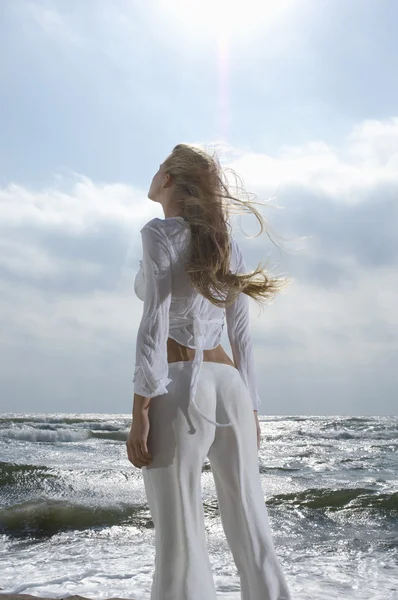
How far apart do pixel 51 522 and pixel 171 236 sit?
4.94m

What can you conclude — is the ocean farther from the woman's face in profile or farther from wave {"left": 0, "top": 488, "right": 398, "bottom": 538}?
the woman's face in profile

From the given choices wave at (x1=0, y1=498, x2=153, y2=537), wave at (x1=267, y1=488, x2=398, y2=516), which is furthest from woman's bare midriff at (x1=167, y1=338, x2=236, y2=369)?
wave at (x1=267, y1=488, x2=398, y2=516)

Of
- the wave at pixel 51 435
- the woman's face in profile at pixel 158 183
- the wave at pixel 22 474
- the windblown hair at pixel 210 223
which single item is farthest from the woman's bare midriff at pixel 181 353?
the wave at pixel 51 435

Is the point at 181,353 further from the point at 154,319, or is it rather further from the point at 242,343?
the point at 242,343

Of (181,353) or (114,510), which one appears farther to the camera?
(114,510)

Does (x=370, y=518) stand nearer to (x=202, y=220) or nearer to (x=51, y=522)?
(x=51, y=522)

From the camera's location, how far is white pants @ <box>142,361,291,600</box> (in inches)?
69.9

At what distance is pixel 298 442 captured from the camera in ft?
54.5

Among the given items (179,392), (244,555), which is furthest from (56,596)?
(179,392)

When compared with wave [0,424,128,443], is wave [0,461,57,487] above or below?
below

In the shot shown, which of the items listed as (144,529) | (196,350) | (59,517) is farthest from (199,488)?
(59,517)

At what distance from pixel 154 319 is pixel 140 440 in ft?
1.20

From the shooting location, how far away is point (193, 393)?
5.92ft

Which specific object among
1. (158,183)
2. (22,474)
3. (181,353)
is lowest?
(22,474)
